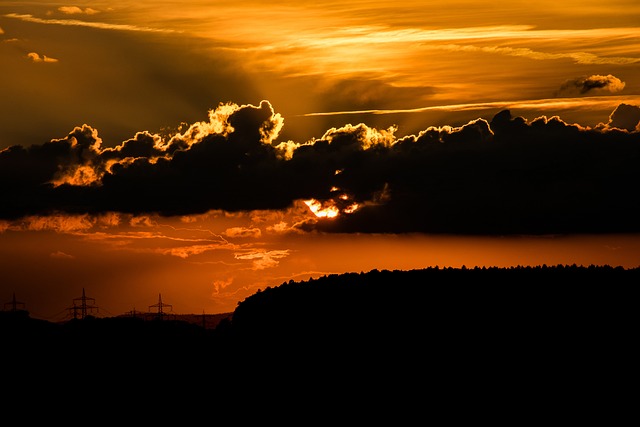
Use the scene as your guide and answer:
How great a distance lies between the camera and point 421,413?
648 feet

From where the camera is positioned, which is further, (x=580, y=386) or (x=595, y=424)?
Answer: (x=580, y=386)

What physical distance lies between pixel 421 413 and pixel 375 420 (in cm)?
818

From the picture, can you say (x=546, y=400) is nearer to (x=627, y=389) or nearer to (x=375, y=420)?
(x=627, y=389)

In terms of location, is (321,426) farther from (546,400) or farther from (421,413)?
(546,400)

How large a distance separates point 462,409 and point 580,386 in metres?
21.3

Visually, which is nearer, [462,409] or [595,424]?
[595,424]

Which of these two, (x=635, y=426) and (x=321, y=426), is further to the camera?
(x=321, y=426)

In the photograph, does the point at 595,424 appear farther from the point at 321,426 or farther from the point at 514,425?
the point at 321,426

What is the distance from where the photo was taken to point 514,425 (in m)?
186

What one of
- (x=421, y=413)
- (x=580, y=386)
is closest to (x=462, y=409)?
(x=421, y=413)

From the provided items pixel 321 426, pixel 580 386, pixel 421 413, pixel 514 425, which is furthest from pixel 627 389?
pixel 321 426

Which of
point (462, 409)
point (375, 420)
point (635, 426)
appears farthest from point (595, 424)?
point (375, 420)

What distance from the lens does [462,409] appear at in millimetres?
196125

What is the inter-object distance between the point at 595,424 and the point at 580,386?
1610 cm
